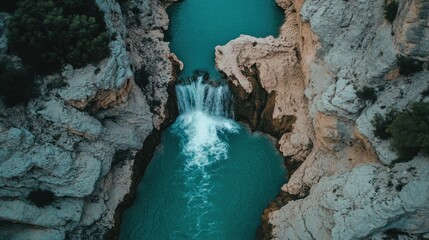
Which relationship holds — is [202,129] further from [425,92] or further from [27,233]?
[425,92]

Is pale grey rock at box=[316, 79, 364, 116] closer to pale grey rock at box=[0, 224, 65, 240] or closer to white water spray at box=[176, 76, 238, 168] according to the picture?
white water spray at box=[176, 76, 238, 168]

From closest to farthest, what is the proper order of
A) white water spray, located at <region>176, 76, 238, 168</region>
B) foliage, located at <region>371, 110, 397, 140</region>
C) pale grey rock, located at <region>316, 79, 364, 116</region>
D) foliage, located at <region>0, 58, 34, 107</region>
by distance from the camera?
foliage, located at <region>371, 110, 397, 140</region> → pale grey rock, located at <region>316, 79, 364, 116</region> → foliage, located at <region>0, 58, 34, 107</region> → white water spray, located at <region>176, 76, 238, 168</region>

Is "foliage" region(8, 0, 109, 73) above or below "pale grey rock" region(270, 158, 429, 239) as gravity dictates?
above

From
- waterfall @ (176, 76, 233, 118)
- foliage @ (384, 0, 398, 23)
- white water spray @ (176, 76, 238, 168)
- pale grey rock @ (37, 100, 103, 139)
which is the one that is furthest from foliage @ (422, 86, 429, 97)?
pale grey rock @ (37, 100, 103, 139)

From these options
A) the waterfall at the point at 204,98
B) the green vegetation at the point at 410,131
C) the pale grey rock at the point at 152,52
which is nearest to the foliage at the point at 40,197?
the pale grey rock at the point at 152,52

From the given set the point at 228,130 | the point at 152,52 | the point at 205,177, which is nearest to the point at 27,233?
the point at 205,177

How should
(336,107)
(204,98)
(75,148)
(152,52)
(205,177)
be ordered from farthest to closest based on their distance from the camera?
(152,52), (204,98), (205,177), (75,148), (336,107)

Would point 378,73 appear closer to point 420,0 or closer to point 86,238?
point 420,0

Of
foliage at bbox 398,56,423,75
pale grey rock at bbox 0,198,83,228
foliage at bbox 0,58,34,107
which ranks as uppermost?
foliage at bbox 0,58,34,107
